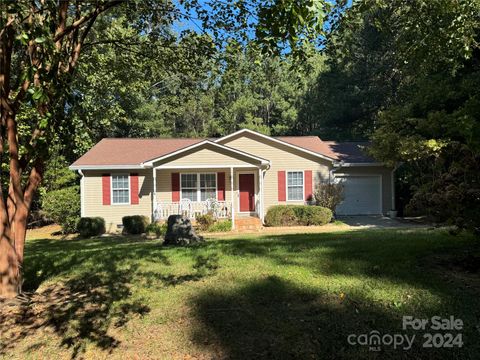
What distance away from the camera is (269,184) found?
62.1 feet

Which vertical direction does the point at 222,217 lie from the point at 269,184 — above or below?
below

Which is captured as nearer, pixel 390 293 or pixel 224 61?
pixel 390 293

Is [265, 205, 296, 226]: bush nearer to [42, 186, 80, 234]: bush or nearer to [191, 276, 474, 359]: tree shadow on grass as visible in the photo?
[42, 186, 80, 234]: bush

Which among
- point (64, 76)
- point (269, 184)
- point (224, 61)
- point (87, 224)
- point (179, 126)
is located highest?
point (179, 126)

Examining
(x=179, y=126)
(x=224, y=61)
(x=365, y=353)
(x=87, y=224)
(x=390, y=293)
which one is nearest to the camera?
(x=365, y=353)

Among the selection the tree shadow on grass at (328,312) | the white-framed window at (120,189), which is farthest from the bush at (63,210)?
the tree shadow on grass at (328,312)

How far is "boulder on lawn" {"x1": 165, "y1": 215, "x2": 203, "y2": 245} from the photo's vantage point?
9477 mm

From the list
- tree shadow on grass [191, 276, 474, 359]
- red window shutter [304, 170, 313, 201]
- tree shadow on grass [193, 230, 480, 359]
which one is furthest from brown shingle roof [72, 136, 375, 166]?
tree shadow on grass [191, 276, 474, 359]

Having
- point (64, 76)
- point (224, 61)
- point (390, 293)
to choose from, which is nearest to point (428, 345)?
point (390, 293)

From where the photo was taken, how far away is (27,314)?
4.38 m

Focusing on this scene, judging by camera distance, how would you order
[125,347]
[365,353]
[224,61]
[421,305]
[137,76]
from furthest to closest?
[137,76] → [224,61] → [421,305] → [125,347] → [365,353]

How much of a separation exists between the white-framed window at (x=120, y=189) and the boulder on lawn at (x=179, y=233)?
28.4 feet

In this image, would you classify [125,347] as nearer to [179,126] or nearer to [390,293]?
[390,293]

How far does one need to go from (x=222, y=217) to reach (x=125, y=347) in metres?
13.5
